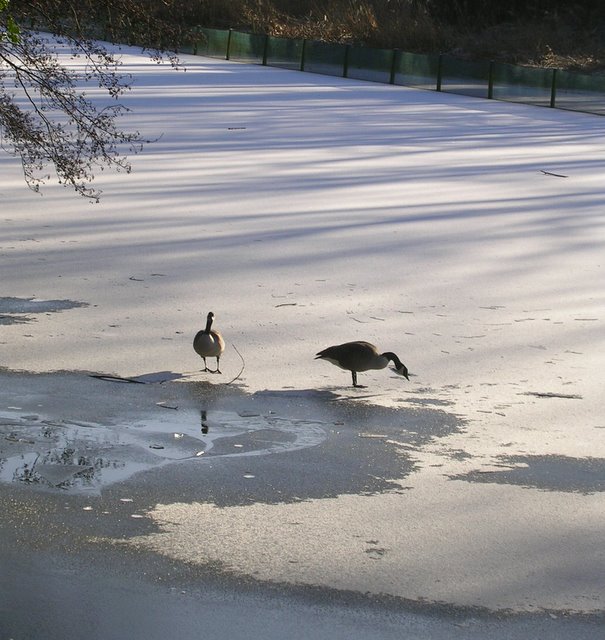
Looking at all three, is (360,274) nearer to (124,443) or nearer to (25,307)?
(25,307)

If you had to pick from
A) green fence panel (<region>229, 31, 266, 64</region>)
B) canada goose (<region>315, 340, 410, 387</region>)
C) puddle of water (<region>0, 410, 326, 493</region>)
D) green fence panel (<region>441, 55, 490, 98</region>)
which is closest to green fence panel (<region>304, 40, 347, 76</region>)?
green fence panel (<region>229, 31, 266, 64</region>)

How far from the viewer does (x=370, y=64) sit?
3061 cm

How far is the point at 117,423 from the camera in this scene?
22.3 ft

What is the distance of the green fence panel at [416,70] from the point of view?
29062 millimetres

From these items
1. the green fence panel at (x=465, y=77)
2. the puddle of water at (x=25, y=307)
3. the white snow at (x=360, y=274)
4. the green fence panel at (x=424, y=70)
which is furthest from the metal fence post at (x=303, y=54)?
the puddle of water at (x=25, y=307)

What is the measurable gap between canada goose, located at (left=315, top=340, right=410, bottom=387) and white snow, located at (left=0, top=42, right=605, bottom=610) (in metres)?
0.20

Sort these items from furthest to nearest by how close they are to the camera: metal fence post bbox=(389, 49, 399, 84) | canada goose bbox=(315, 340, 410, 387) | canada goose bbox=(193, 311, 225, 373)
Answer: metal fence post bbox=(389, 49, 399, 84) → canada goose bbox=(193, 311, 225, 373) → canada goose bbox=(315, 340, 410, 387)

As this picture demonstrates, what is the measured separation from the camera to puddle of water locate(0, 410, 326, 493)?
6035mm

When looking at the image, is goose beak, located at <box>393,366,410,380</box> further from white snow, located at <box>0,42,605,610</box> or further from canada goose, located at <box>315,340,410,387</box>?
white snow, located at <box>0,42,605,610</box>

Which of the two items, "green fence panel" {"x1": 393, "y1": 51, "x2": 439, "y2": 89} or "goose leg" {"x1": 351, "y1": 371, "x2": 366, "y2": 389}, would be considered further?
"green fence panel" {"x1": 393, "y1": 51, "x2": 439, "y2": 89}

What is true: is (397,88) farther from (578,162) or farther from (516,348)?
(516,348)

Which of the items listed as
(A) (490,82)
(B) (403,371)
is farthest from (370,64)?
(B) (403,371)

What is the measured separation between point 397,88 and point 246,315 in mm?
20924

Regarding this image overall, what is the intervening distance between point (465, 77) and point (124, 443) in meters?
23.0
